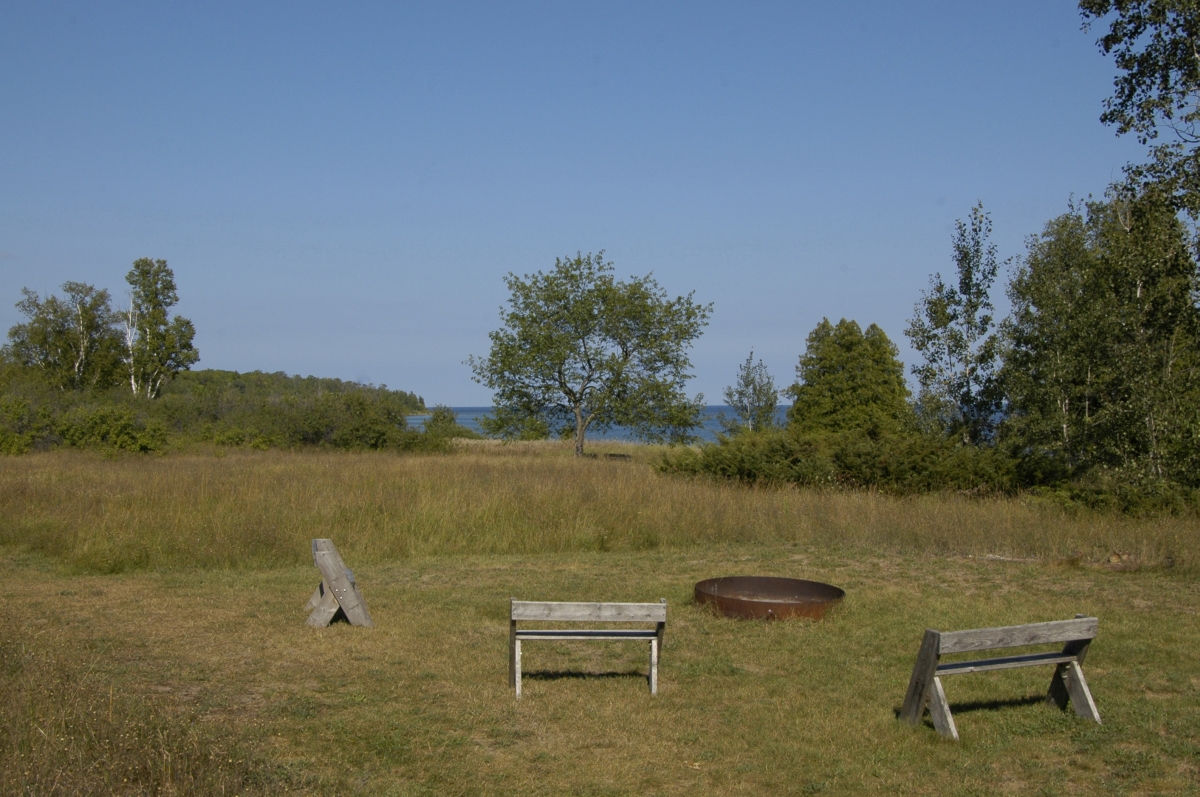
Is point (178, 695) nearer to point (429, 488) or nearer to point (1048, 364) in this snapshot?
point (429, 488)

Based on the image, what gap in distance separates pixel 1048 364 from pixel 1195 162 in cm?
610

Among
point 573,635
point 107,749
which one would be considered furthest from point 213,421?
point 107,749

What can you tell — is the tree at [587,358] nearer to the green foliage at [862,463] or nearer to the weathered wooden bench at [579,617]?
the green foliage at [862,463]

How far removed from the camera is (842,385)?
35.4m

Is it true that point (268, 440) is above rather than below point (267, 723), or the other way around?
above

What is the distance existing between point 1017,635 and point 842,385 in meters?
30.6

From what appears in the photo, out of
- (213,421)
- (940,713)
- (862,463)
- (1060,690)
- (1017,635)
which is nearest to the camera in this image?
(940,713)

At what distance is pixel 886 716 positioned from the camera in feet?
19.5

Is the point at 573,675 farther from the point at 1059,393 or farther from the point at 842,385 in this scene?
the point at 842,385

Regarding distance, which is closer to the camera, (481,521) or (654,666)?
(654,666)

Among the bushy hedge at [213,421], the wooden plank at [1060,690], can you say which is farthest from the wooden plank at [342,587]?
the bushy hedge at [213,421]

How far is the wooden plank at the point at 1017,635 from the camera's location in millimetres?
5395

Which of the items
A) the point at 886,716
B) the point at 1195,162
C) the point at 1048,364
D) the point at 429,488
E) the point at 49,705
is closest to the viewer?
the point at 49,705

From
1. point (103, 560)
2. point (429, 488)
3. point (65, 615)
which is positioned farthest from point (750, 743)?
point (429, 488)
